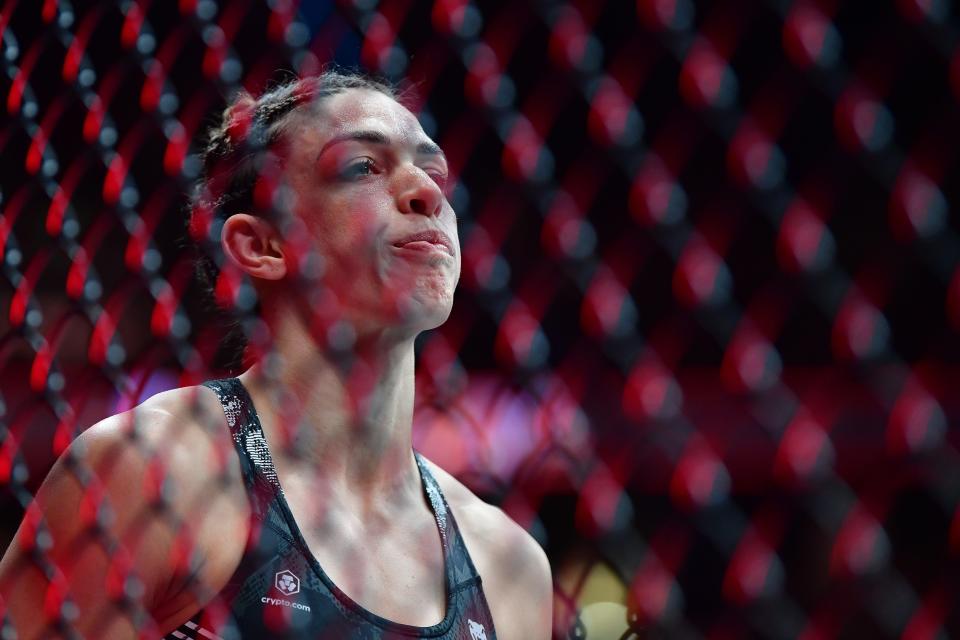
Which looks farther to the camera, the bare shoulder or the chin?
the bare shoulder

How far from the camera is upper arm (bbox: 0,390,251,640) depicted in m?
1.20

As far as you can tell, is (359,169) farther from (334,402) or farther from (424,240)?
(334,402)

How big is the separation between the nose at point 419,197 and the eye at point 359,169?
52 mm

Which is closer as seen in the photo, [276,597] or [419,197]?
[276,597]

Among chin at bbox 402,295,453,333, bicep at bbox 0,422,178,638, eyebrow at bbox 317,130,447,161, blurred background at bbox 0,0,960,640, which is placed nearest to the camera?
blurred background at bbox 0,0,960,640

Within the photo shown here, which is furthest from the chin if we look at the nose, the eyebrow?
the eyebrow

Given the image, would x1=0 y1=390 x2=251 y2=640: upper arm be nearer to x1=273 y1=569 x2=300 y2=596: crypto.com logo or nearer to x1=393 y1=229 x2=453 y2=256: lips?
x1=273 y1=569 x2=300 y2=596: crypto.com logo

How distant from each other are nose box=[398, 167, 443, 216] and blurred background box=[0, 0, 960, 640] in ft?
0.30

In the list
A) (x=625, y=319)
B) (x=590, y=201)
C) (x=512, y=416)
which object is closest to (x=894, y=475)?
(x=625, y=319)

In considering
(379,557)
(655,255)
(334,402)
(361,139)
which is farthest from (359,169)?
(655,255)

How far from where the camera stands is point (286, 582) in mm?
1243

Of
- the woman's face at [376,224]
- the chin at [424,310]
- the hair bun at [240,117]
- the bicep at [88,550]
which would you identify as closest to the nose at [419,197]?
the woman's face at [376,224]

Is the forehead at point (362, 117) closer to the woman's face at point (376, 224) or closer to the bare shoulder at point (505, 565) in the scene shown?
the woman's face at point (376, 224)

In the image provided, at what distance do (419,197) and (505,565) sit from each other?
51 centimetres
